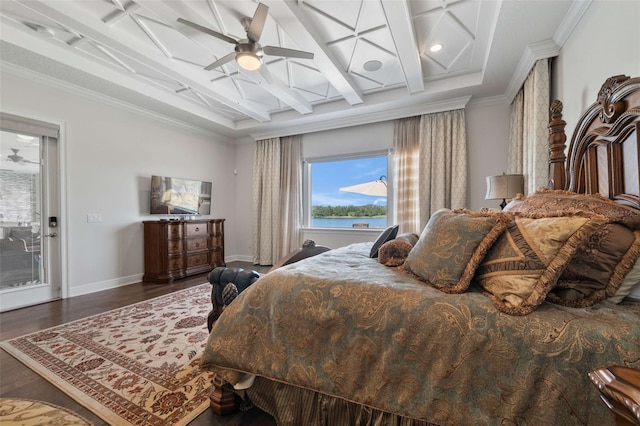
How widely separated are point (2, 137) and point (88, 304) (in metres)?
2.14

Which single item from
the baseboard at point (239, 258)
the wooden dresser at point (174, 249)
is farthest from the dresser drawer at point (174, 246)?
the baseboard at point (239, 258)

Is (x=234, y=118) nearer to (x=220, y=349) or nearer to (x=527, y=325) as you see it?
(x=220, y=349)

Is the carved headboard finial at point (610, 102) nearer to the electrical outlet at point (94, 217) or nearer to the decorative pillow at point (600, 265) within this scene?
the decorative pillow at point (600, 265)

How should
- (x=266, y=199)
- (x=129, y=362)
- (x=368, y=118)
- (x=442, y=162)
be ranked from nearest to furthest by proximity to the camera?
(x=129, y=362) → (x=442, y=162) → (x=368, y=118) → (x=266, y=199)

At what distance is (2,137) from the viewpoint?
9.80 ft

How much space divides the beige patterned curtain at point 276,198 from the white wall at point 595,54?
390 centimetres

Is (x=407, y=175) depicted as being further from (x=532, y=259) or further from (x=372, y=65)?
(x=532, y=259)

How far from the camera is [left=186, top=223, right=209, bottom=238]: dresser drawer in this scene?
4.47 metres

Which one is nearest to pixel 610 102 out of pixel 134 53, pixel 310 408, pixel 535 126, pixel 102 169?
pixel 535 126

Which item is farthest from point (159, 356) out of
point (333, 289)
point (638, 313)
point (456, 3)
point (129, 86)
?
point (456, 3)

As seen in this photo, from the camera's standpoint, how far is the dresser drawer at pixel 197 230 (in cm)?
447

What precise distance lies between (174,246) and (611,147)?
492 cm

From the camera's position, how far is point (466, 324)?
979 millimetres

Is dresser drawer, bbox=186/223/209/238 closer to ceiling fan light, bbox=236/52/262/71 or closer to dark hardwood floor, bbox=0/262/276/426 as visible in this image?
dark hardwood floor, bbox=0/262/276/426
